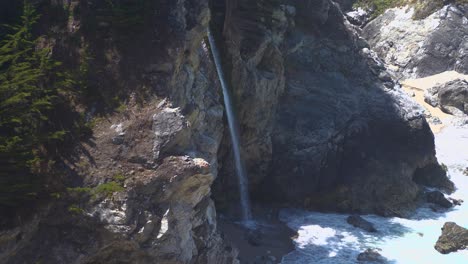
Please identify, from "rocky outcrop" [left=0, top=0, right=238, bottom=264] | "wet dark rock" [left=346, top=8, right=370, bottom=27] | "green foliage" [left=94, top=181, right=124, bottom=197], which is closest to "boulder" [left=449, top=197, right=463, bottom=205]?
"rocky outcrop" [left=0, top=0, right=238, bottom=264]

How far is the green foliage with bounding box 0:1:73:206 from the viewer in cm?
1078

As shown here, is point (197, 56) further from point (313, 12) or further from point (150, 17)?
point (313, 12)

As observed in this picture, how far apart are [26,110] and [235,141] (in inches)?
426

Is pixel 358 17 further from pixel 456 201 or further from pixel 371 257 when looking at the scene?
pixel 371 257

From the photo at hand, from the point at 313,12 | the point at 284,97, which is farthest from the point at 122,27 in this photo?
the point at 313,12

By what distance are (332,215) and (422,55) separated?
23979mm

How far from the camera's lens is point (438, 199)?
79.9 ft

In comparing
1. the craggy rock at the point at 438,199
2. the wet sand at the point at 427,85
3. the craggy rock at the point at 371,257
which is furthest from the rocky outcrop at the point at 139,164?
the wet sand at the point at 427,85

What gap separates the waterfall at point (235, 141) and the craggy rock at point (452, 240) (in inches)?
290

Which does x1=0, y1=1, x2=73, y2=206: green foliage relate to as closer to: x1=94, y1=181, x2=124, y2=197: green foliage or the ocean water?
x1=94, y1=181, x2=124, y2=197: green foliage

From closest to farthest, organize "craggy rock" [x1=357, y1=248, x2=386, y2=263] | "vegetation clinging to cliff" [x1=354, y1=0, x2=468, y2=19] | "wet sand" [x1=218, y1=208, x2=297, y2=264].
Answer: "wet sand" [x1=218, y1=208, x2=297, y2=264]
"craggy rock" [x1=357, y1=248, x2=386, y2=263]
"vegetation clinging to cliff" [x1=354, y1=0, x2=468, y2=19]

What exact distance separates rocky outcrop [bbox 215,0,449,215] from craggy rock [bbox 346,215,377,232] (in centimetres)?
120

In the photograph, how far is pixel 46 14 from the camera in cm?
1407

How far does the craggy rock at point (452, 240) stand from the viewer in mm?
19547
